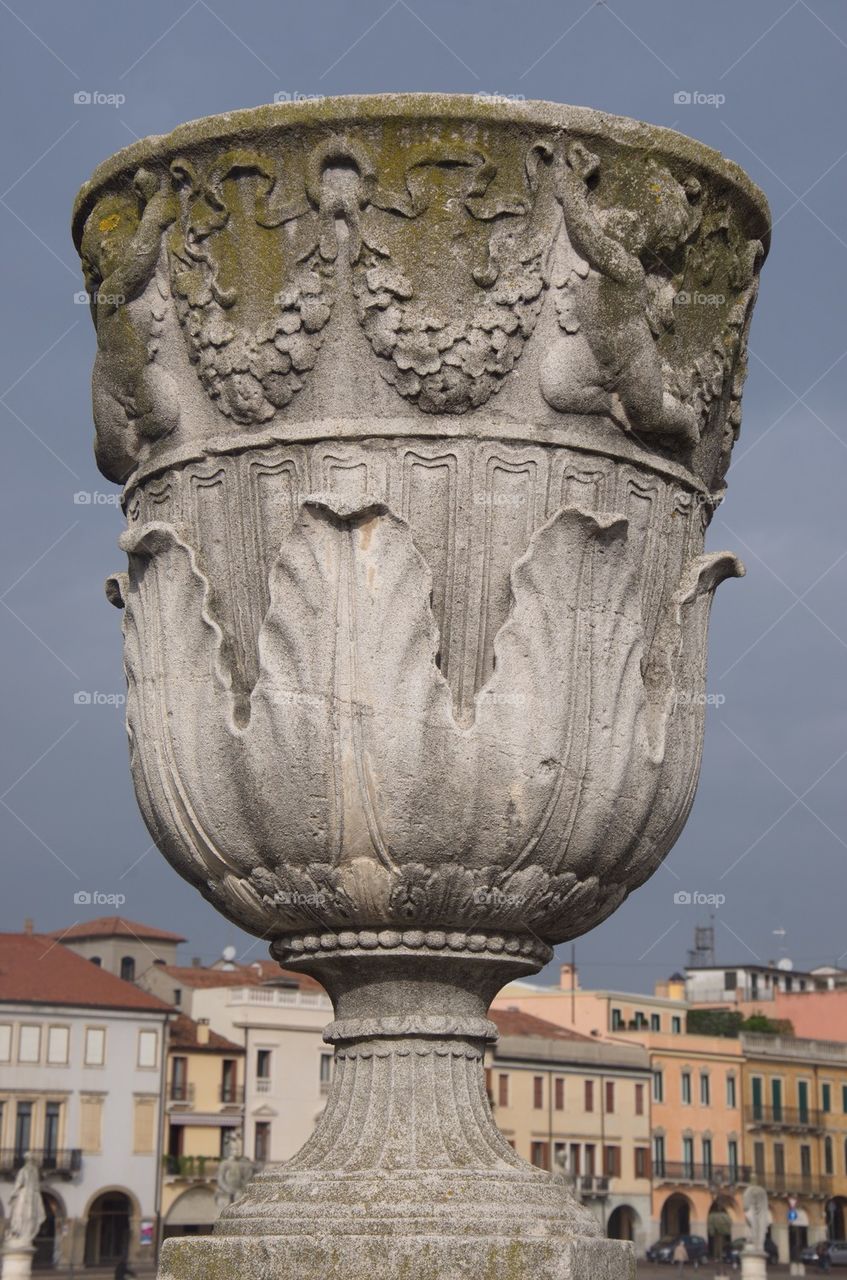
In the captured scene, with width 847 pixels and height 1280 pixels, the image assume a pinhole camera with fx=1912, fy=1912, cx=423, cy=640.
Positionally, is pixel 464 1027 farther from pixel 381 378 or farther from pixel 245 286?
pixel 245 286

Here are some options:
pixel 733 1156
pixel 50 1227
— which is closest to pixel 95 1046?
pixel 50 1227

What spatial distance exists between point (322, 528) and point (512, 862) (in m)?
0.78

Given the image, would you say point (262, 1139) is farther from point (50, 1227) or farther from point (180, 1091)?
point (50, 1227)

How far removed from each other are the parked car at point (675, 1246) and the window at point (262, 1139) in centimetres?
1079

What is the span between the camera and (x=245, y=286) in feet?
13.3

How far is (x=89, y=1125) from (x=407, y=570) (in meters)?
43.4

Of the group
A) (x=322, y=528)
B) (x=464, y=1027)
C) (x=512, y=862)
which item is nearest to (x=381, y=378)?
(x=322, y=528)

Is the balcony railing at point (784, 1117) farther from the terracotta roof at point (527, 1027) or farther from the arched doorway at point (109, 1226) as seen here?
the arched doorway at point (109, 1226)

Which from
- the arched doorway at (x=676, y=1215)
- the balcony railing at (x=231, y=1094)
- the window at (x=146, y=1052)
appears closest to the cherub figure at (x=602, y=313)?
the window at (x=146, y=1052)

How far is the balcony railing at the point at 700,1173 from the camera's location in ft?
178

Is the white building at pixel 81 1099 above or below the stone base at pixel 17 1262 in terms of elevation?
above

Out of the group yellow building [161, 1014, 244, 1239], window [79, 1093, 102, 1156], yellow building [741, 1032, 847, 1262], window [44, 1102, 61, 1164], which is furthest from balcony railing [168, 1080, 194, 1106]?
yellow building [741, 1032, 847, 1262]

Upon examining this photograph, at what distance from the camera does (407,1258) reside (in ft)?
11.8

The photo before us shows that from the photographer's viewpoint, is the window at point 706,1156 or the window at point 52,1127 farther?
the window at point 706,1156
